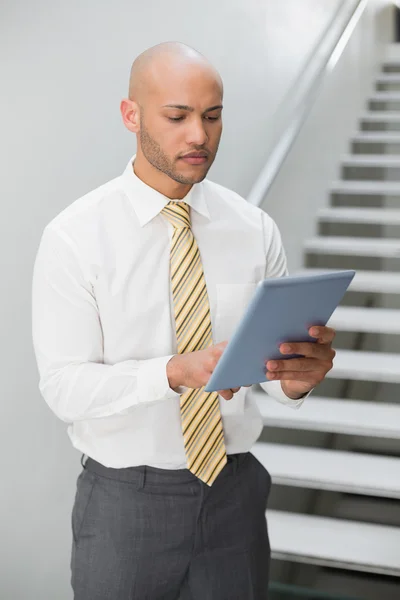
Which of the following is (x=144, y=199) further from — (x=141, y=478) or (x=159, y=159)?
(x=141, y=478)

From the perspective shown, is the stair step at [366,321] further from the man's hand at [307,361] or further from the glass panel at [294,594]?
the man's hand at [307,361]

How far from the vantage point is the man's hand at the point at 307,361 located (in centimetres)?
138

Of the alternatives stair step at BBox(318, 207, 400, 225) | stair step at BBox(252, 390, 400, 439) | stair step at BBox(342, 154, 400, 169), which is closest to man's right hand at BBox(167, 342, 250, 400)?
stair step at BBox(252, 390, 400, 439)

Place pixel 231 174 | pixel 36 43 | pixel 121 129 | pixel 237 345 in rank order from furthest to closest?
pixel 231 174 → pixel 121 129 → pixel 36 43 → pixel 237 345

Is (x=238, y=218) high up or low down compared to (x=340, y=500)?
up

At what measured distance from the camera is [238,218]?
5.73ft

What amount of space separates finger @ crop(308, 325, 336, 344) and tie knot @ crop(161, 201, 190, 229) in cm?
39

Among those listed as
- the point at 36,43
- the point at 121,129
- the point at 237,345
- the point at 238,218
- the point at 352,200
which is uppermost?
the point at 36,43

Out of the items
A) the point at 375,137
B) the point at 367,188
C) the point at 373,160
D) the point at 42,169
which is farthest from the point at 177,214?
the point at 375,137

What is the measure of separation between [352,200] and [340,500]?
7.14 ft

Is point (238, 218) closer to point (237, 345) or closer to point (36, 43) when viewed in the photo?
point (237, 345)

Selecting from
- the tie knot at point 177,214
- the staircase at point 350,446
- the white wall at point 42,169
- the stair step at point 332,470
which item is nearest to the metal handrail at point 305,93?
the white wall at point 42,169

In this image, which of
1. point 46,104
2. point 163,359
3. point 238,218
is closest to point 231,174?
point 46,104

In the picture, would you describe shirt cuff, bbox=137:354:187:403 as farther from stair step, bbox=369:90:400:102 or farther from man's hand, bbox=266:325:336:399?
stair step, bbox=369:90:400:102
